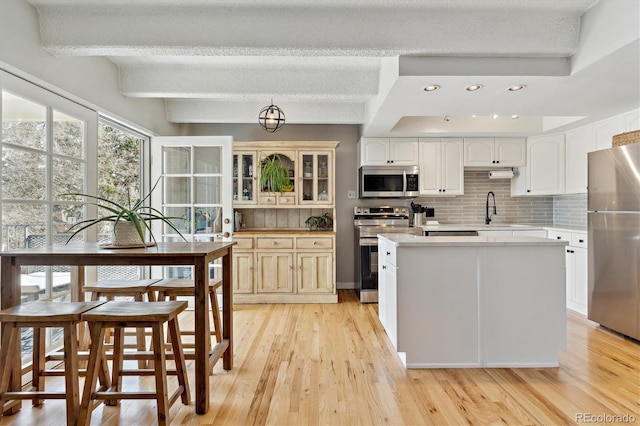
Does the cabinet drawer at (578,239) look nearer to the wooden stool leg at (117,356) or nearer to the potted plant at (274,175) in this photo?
the potted plant at (274,175)

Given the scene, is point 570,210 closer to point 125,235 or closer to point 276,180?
point 276,180

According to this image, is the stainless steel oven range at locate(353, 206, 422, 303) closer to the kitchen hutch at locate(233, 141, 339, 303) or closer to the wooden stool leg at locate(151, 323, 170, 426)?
the kitchen hutch at locate(233, 141, 339, 303)

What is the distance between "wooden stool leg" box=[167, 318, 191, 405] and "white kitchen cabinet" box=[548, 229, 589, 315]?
12.1 ft

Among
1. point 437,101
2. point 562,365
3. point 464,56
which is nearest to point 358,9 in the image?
point 464,56

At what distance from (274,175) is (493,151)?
2.80 m

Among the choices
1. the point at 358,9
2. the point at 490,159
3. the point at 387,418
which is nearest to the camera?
the point at 387,418

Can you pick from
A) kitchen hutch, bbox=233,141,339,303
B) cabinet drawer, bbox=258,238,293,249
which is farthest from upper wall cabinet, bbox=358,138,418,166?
cabinet drawer, bbox=258,238,293,249

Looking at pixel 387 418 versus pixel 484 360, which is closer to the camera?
pixel 387 418

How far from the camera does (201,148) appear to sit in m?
4.07

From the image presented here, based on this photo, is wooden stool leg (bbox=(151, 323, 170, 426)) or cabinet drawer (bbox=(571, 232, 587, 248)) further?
cabinet drawer (bbox=(571, 232, 587, 248))

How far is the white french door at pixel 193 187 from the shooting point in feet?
13.2

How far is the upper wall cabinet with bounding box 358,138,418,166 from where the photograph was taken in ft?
14.8

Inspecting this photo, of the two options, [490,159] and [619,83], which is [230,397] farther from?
[490,159]

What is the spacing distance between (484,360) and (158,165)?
3.72m
